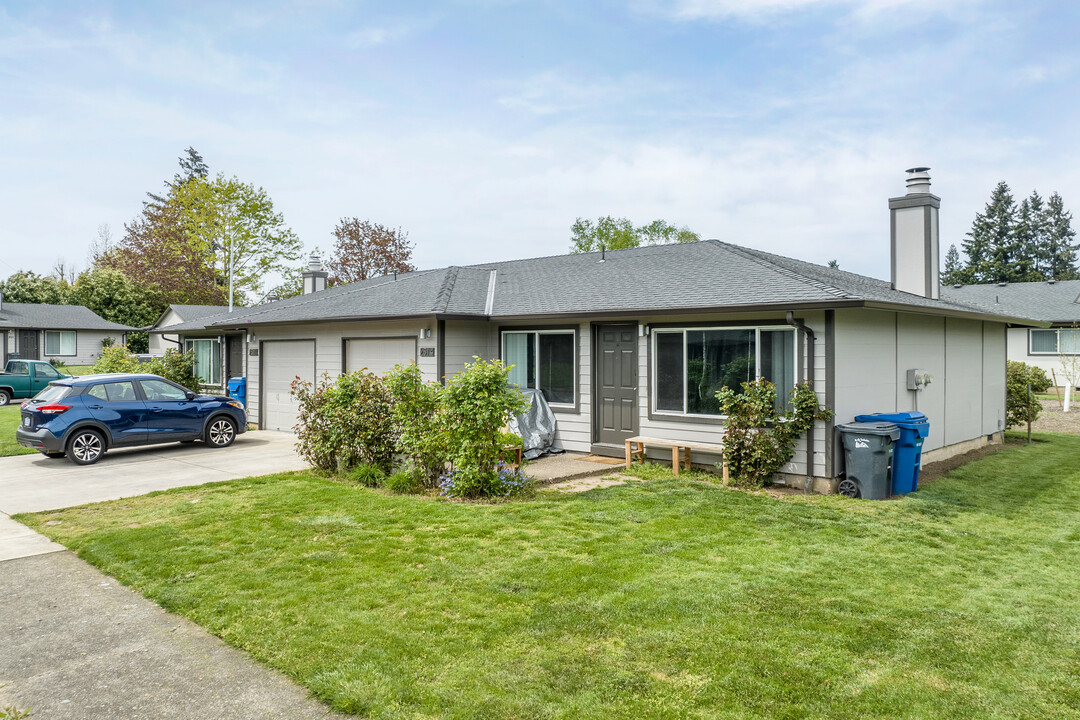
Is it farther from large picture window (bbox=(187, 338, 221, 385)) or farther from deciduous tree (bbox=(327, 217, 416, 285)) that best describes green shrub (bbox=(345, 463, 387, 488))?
deciduous tree (bbox=(327, 217, 416, 285))

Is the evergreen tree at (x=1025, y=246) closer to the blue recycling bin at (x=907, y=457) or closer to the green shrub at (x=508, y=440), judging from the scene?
the blue recycling bin at (x=907, y=457)

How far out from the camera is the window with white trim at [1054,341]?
88.8ft

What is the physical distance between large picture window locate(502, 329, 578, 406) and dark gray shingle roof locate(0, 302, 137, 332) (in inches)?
1274

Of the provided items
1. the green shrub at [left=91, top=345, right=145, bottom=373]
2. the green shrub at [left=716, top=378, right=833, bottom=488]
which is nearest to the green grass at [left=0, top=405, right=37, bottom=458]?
the green shrub at [left=91, top=345, right=145, bottom=373]

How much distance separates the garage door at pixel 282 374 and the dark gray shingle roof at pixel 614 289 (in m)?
0.70

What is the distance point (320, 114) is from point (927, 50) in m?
13.7

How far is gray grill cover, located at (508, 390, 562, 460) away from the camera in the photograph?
1110 centimetres

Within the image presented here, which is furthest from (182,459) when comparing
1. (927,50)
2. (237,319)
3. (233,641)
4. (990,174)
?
(990,174)

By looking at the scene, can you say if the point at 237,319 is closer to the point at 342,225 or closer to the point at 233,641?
the point at 233,641

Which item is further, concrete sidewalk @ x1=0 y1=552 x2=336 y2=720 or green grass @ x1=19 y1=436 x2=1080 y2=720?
green grass @ x1=19 y1=436 x2=1080 y2=720

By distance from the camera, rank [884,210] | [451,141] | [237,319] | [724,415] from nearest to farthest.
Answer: [724,415] → [884,210] → [237,319] → [451,141]

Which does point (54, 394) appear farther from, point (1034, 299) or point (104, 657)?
point (1034, 299)

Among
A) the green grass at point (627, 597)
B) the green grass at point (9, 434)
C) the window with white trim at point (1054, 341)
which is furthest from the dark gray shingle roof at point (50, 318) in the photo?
the window with white trim at point (1054, 341)

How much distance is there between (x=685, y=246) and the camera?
1330 centimetres
